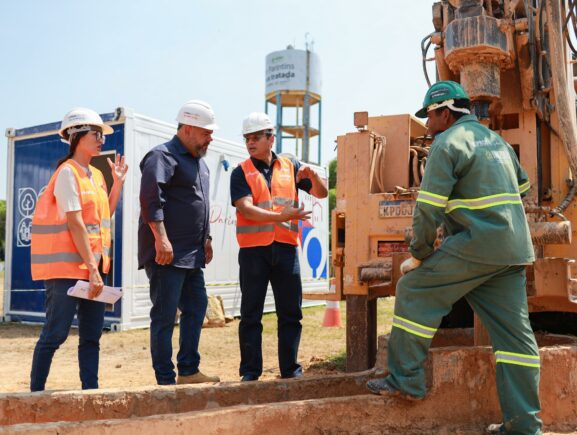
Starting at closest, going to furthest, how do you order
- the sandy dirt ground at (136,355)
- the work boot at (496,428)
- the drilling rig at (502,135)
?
the work boot at (496,428) → the drilling rig at (502,135) → the sandy dirt ground at (136,355)

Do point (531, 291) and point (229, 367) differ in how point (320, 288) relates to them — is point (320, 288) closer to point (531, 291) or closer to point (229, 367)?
point (229, 367)

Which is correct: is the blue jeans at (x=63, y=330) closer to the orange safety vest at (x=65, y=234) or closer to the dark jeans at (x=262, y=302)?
the orange safety vest at (x=65, y=234)

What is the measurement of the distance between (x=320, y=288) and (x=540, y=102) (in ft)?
28.4

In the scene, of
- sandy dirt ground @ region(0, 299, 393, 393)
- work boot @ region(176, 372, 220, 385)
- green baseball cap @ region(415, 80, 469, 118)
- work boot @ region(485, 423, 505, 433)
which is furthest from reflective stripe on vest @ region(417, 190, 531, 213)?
sandy dirt ground @ region(0, 299, 393, 393)

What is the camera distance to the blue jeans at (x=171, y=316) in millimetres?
3943

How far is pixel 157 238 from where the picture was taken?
153 inches

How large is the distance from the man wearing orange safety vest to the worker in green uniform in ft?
4.12

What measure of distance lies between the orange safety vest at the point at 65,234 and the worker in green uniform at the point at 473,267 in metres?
2.00

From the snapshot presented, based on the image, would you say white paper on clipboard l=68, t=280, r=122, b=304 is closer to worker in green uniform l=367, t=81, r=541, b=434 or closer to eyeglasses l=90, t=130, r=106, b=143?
eyeglasses l=90, t=130, r=106, b=143

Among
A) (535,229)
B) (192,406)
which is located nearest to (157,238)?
(192,406)

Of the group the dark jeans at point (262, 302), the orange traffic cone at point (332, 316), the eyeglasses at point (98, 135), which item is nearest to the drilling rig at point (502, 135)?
the dark jeans at point (262, 302)

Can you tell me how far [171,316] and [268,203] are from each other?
3.59 feet

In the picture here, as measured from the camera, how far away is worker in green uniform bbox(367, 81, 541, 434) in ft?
10.1

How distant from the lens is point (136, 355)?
7211 mm
